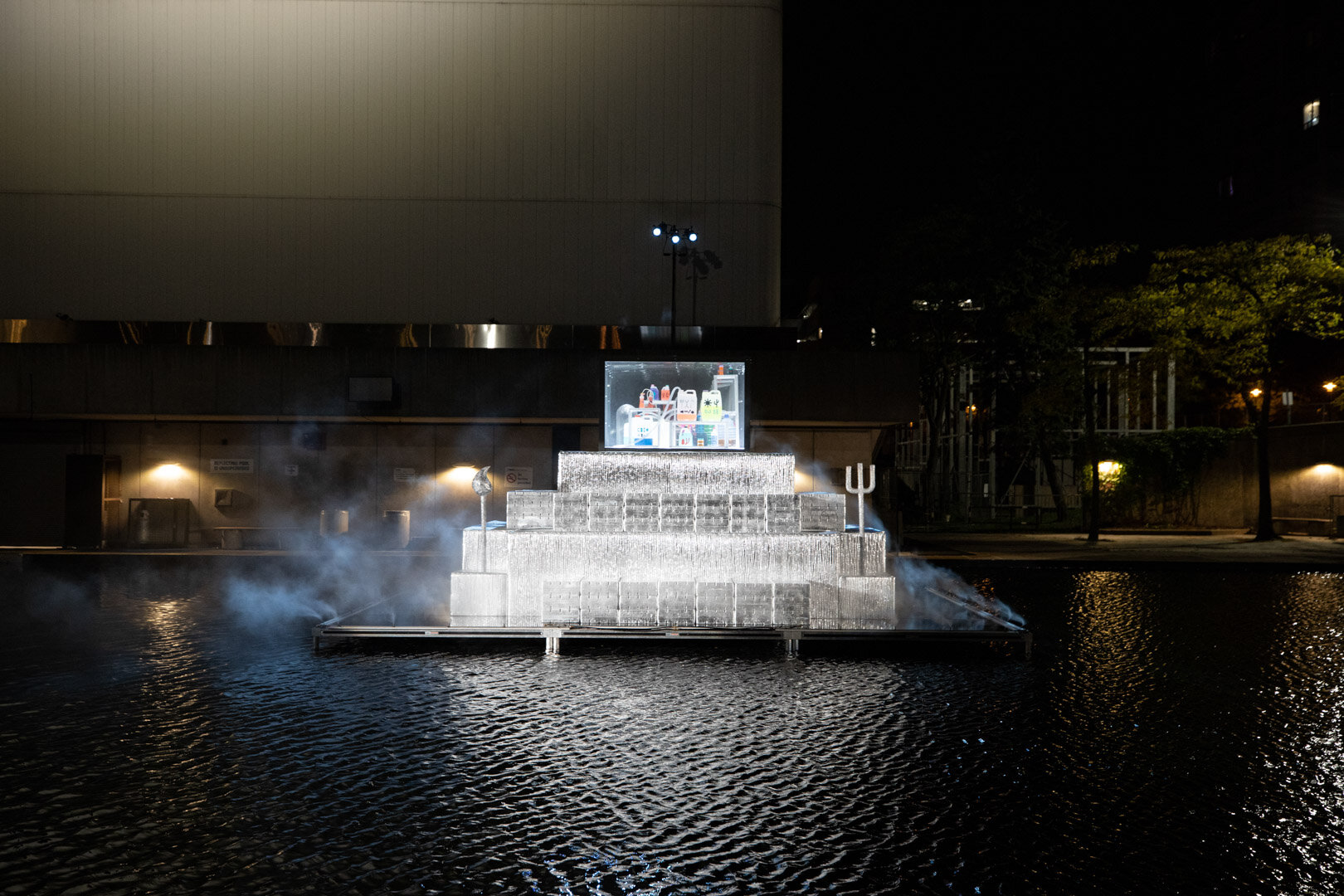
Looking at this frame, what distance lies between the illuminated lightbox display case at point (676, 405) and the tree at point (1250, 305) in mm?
18295

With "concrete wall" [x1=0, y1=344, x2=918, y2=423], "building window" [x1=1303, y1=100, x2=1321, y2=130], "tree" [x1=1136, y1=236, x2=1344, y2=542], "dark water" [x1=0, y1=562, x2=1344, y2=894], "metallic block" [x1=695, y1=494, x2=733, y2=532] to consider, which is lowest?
"dark water" [x1=0, y1=562, x2=1344, y2=894]

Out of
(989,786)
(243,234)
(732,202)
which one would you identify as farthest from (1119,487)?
(989,786)

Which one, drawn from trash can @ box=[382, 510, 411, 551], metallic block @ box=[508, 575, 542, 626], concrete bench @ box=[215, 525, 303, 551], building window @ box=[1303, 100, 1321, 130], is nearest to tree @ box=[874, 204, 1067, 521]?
trash can @ box=[382, 510, 411, 551]

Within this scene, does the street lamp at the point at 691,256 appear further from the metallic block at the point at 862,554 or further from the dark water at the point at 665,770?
the dark water at the point at 665,770

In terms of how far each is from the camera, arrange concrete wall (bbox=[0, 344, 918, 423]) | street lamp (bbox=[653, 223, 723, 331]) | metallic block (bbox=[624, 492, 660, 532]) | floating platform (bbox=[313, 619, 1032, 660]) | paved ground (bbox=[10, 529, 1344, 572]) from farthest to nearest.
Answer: street lamp (bbox=[653, 223, 723, 331])
concrete wall (bbox=[0, 344, 918, 423])
paved ground (bbox=[10, 529, 1344, 572])
metallic block (bbox=[624, 492, 660, 532])
floating platform (bbox=[313, 619, 1032, 660])

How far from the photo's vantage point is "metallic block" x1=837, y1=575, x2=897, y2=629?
475 inches

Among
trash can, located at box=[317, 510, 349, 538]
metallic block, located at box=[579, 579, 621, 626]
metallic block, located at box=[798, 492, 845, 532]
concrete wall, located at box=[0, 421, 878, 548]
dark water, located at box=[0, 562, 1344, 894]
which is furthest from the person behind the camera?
concrete wall, located at box=[0, 421, 878, 548]

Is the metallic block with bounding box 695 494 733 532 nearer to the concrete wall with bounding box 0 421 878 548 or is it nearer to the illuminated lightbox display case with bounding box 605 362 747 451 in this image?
the illuminated lightbox display case with bounding box 605 362 747 451

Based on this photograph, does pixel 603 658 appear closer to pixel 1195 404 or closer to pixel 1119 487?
pixel 1119 487

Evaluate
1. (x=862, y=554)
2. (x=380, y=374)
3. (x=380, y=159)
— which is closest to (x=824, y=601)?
(x=862, y=554)

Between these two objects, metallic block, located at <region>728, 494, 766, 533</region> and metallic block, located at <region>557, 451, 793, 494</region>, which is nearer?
metallic block, located at <region>728, 494, 766, 533</region>

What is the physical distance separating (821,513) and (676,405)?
15.4ft

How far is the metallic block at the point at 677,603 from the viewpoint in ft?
38.8

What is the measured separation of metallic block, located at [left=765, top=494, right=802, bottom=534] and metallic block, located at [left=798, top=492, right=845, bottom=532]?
0.24 ft
